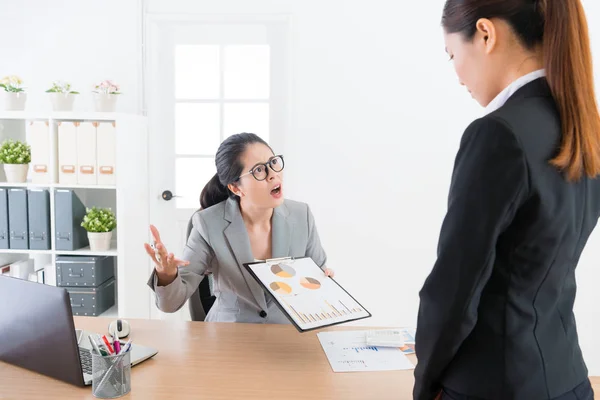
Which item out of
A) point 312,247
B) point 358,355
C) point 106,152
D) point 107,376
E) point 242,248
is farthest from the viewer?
point 106,152

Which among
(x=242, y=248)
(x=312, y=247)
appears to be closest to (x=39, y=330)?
(x=242, y=248)

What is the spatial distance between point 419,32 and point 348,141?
0.79 m

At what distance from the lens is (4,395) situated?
4.38 feet

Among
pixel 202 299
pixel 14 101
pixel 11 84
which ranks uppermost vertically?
pixel 11 84

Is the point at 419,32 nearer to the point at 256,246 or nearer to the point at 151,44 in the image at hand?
the point at 151,44

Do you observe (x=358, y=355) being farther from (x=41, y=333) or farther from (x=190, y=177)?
(x=190, y=177)

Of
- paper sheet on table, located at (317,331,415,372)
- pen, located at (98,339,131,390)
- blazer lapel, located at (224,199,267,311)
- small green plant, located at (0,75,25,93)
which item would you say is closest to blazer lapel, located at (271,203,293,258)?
blazer lapel, located at (224,199,267,311)

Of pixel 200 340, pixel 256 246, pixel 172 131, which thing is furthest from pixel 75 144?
pixel 200 340

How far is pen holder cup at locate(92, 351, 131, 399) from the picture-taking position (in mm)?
1305

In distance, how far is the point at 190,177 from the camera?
3.57 metres

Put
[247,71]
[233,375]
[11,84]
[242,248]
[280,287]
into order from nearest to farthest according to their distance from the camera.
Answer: [233,375] → [280,287] → [242,248] → [11,84] → [247,71]

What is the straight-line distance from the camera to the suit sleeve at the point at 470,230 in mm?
860

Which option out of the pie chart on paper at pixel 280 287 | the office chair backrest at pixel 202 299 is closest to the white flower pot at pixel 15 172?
the office chair backrest at pixel 202 299

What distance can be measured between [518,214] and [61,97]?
2.89 meters
